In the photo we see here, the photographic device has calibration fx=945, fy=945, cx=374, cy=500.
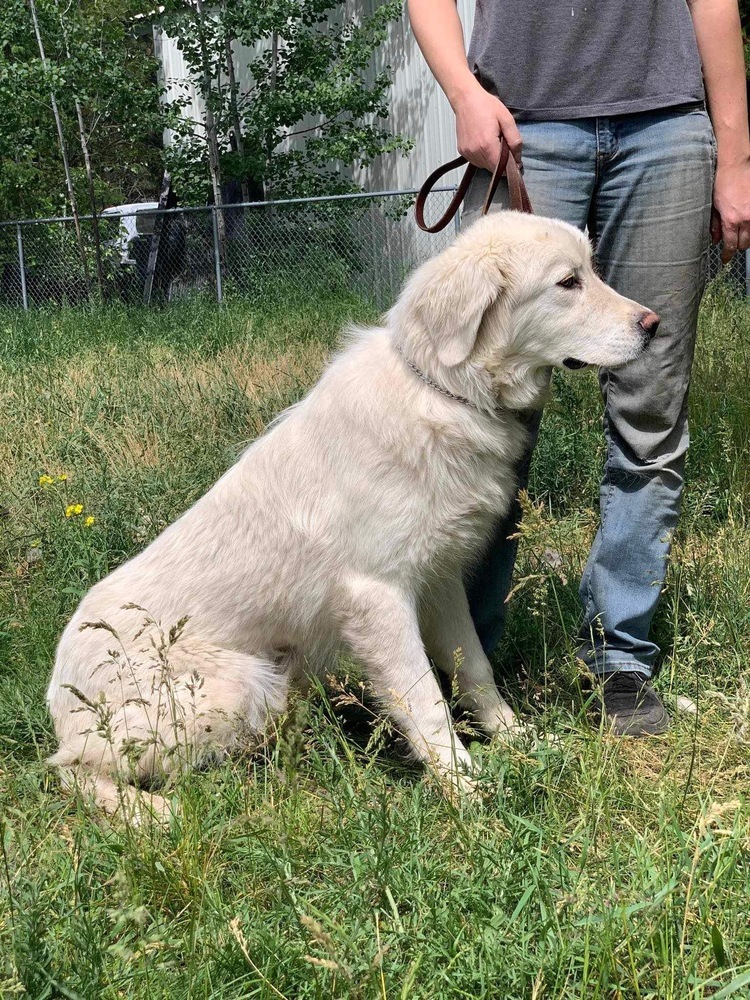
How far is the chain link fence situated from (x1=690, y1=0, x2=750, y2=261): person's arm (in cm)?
758

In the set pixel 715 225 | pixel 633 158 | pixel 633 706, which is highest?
pixel 633 158

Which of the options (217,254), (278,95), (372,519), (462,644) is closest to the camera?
(372,519)

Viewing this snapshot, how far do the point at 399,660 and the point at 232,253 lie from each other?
10806 millimetres

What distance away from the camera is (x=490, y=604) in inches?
129

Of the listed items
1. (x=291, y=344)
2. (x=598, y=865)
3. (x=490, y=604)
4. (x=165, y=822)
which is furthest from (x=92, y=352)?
(x=598, y=865)

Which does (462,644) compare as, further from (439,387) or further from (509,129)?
(509,129)

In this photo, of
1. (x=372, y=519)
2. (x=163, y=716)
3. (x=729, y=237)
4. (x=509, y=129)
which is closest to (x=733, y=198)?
(x=729, y=237)

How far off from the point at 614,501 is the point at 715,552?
665 millimetres

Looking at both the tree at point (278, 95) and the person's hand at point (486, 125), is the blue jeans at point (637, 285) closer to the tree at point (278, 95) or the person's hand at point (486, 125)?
the person's hand at point (486, 125)

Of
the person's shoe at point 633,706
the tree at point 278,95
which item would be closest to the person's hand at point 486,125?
the person's shoe at point 633,706

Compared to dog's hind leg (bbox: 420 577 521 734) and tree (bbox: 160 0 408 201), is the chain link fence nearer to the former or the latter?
tree (bbox: 160 0 408 201)

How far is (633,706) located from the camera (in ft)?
9.54

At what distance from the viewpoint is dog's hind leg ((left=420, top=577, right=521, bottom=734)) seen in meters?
3.02

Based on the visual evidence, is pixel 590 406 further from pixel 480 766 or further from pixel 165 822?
pixel 165 822
